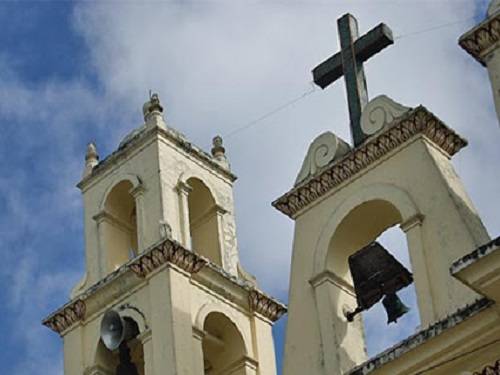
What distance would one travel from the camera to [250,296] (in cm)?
2045

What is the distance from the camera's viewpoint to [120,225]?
21.3m

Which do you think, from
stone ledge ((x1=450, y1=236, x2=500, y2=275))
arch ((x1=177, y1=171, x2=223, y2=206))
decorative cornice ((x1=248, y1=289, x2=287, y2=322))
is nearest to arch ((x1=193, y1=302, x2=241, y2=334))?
decorative cornice ((x1=248, y1=289, x2=287, y2=322))

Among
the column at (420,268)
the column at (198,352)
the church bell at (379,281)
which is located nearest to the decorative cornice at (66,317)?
the column at (198,352)

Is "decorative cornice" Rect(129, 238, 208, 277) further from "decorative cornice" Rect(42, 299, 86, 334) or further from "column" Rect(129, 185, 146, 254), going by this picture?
"decorative cornice" Rect(42, 299, 86, 334)

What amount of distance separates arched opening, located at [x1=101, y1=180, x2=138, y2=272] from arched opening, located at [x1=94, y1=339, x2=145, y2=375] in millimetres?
1166

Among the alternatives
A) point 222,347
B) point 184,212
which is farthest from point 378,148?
point 222,347

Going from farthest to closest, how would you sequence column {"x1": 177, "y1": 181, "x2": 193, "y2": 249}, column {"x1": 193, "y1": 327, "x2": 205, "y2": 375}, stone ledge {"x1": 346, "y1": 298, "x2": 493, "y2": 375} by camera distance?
column {"x1": 177, "y1": 181, "x2": 193, "y2": 249} < column {"x1": 193, "y1": 327, "x2": 205, "y2": 375} < stone ledge {"x1": 346, "y1": 298, "x2": 493, "y2": 375}

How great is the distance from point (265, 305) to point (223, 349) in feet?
2.27

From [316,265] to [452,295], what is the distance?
1.82 m

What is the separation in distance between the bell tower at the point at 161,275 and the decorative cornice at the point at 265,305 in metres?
0.01

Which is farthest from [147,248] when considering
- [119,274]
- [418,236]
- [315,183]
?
[418,236]

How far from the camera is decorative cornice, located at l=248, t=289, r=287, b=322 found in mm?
20453

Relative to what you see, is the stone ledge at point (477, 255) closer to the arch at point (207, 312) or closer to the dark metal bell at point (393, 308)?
the dark metal bell at point (393, 308)

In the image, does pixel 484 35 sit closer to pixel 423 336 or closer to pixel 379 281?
pixel 379 281
